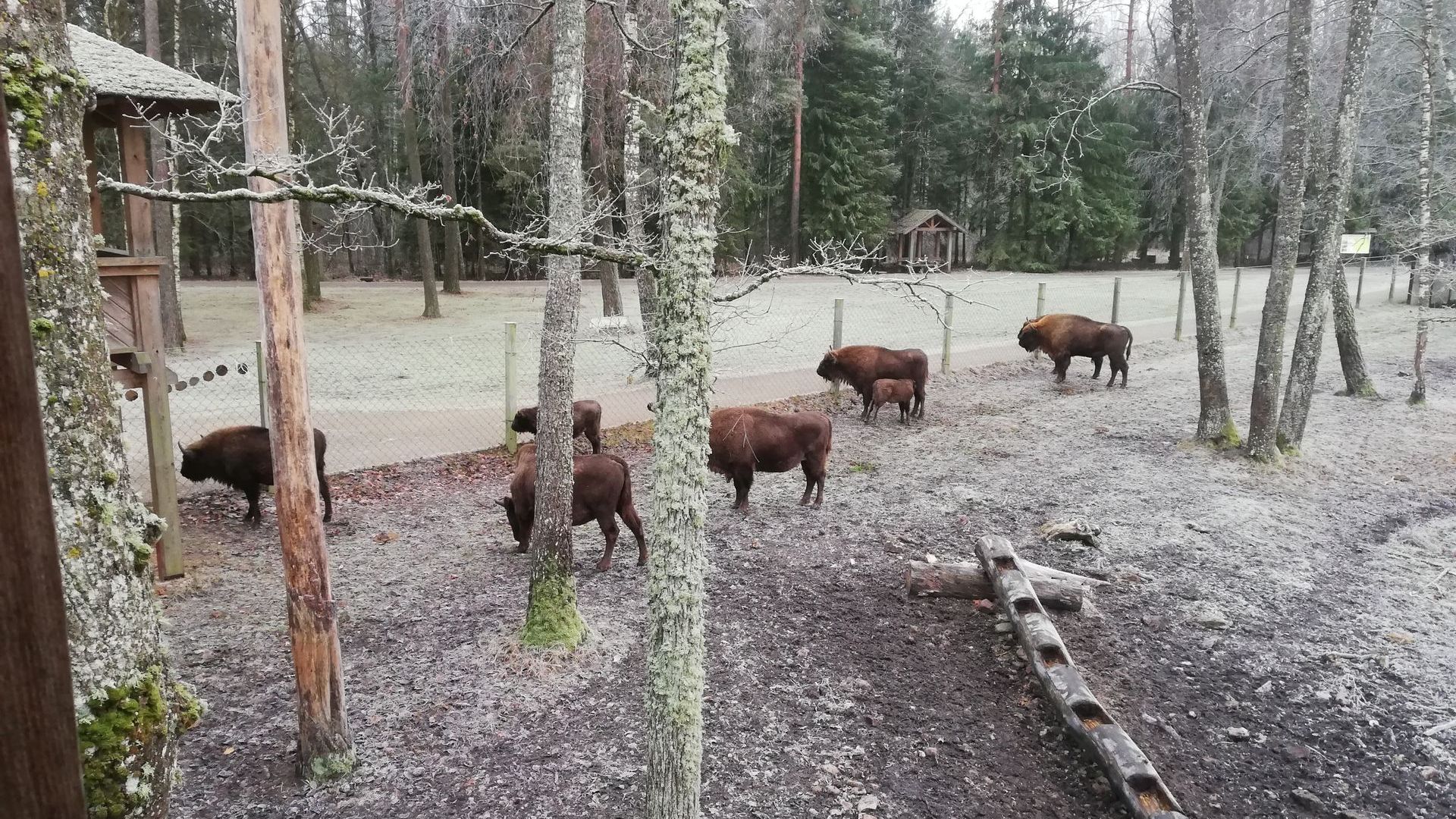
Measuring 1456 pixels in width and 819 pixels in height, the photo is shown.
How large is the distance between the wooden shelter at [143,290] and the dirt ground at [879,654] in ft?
2.53

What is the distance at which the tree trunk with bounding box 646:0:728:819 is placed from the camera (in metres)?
2.89

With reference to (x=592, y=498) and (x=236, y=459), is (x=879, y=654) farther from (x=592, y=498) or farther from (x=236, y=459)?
(x=236, y=459)

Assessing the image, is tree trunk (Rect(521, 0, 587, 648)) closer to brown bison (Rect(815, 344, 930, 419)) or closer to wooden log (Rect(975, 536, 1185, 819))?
wooden log (Rect(975, 536, 1185, 819))

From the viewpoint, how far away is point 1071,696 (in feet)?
14.8

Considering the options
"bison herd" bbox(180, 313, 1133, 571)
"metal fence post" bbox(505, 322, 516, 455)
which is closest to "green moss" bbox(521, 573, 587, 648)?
"bison herd" bbox(180, 313, 1133, 571)

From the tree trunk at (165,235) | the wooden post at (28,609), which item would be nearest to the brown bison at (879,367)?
the wooden post at (28,609)

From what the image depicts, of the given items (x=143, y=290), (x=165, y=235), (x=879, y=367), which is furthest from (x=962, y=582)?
(x=165, y=235)

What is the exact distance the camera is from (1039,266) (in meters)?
42.8

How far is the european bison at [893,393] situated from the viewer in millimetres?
12023

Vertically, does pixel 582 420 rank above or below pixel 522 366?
above

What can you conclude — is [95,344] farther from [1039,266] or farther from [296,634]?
[1039,266]

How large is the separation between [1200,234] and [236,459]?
10116 mm

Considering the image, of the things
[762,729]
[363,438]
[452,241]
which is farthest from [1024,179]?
[762,729]

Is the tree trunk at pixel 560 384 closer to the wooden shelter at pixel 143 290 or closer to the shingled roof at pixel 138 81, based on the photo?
the shingled roof at pixel 138 81
